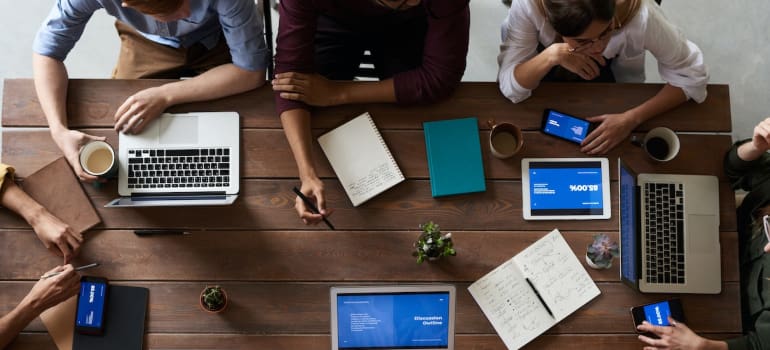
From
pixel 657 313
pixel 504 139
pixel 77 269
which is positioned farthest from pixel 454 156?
pixel 77 269

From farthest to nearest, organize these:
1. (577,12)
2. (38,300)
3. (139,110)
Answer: (139,110)
(38,300)
(577,12)

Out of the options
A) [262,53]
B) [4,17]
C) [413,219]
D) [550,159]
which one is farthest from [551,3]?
[4,17]

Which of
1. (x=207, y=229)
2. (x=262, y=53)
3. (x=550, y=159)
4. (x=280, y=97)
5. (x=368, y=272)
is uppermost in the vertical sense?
(x=262, y=53)

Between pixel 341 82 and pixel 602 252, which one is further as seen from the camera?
pixel 341 82

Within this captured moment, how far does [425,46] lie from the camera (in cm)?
169

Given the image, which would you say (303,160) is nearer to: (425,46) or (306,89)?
(306,89)

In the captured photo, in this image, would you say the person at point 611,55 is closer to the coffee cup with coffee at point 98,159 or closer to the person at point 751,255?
the person at point 751,255

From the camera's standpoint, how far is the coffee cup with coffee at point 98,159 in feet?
5.41

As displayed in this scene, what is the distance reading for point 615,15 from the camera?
152 cm

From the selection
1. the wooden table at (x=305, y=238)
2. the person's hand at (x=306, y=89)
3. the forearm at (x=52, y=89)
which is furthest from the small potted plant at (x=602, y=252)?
the forearm at (x=52, y=89)

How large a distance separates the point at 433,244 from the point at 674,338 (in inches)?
29.4

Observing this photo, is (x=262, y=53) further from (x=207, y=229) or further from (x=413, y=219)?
(x=413, y=219)

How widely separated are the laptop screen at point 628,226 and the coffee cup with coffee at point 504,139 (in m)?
0.31

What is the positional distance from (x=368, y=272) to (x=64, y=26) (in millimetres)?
1159
